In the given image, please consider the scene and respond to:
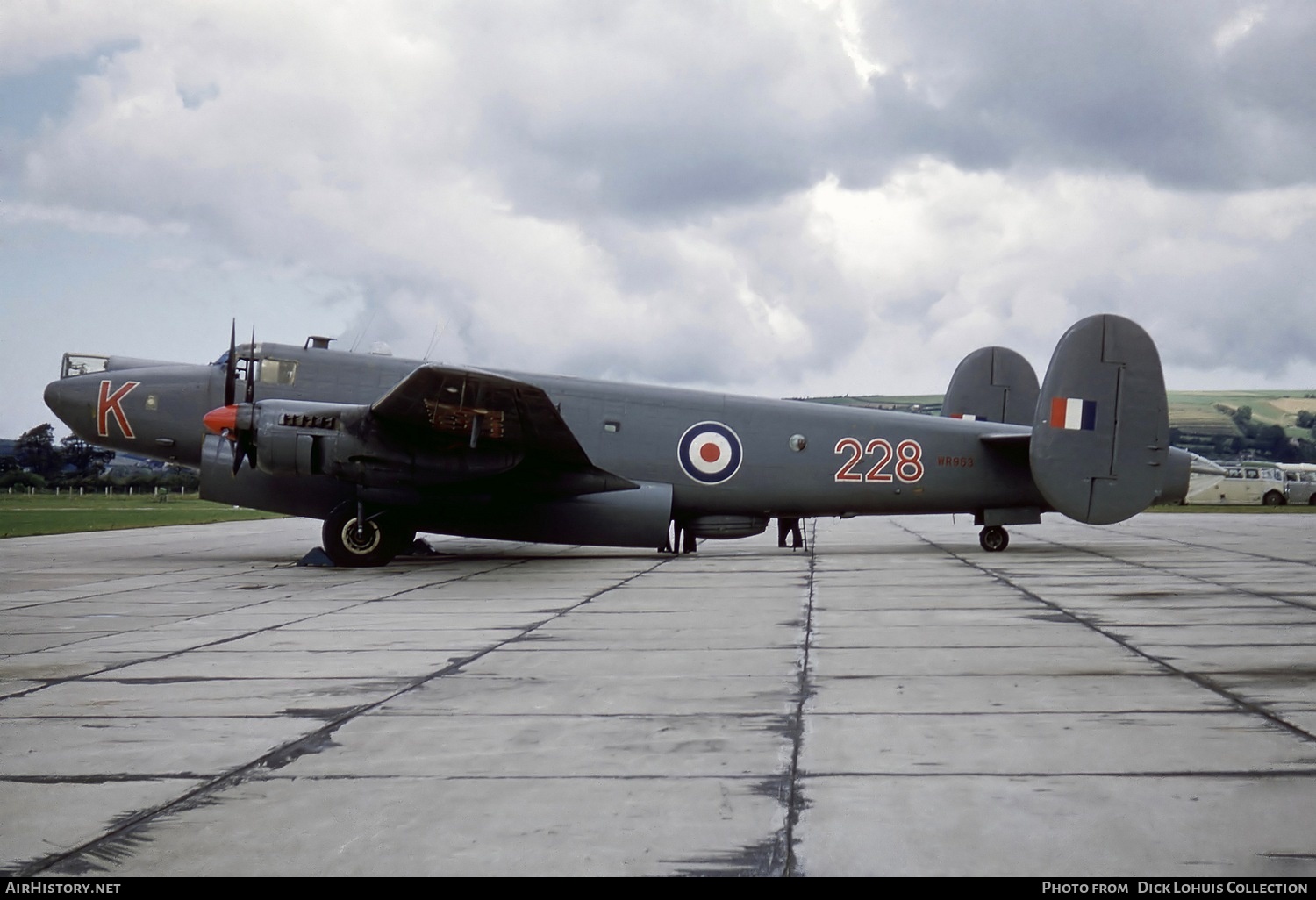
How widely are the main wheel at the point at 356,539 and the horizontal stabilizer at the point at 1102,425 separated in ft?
35.3

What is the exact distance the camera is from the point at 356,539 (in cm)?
1612

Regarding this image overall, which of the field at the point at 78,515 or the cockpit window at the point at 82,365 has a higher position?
the cockpit window at the point at 82,365

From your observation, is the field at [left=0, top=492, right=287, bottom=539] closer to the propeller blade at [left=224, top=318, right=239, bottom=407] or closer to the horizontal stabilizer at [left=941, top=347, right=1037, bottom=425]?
the propeller blade at [left=224, top=318, right=239, bottom=407]

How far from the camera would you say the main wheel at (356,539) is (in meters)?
16.1

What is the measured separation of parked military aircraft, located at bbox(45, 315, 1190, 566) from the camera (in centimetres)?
1614

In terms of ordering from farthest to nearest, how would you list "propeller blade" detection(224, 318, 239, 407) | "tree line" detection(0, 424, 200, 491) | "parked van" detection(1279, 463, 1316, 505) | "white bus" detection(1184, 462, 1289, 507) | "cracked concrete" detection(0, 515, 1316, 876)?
1. "parked van" detection(1279, 463, 1316, 505)
2. "white bus" detection(1184, 462, 1289, 507)
3. "tree line" detection(0, 424, 200, 491)
4. "propeller blade" detection(224, 318, 239, 407)
5. "cracked concrete" detection(0, 515, 1316, 876)

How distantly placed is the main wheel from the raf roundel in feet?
16.2

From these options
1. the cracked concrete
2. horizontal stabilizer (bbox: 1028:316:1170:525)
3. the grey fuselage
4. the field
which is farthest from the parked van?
the field

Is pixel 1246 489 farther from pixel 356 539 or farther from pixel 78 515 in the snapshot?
pixel 78 515

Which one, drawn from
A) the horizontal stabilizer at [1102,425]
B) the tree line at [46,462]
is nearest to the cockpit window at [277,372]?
the tree line at [46,462]

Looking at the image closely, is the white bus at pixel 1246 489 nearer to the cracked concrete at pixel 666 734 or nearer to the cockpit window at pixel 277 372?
the cracked concrete at pixel 666 734

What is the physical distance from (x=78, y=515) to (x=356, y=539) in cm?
2649

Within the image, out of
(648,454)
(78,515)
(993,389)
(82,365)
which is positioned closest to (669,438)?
(648,454)

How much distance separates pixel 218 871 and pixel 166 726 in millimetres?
2513
